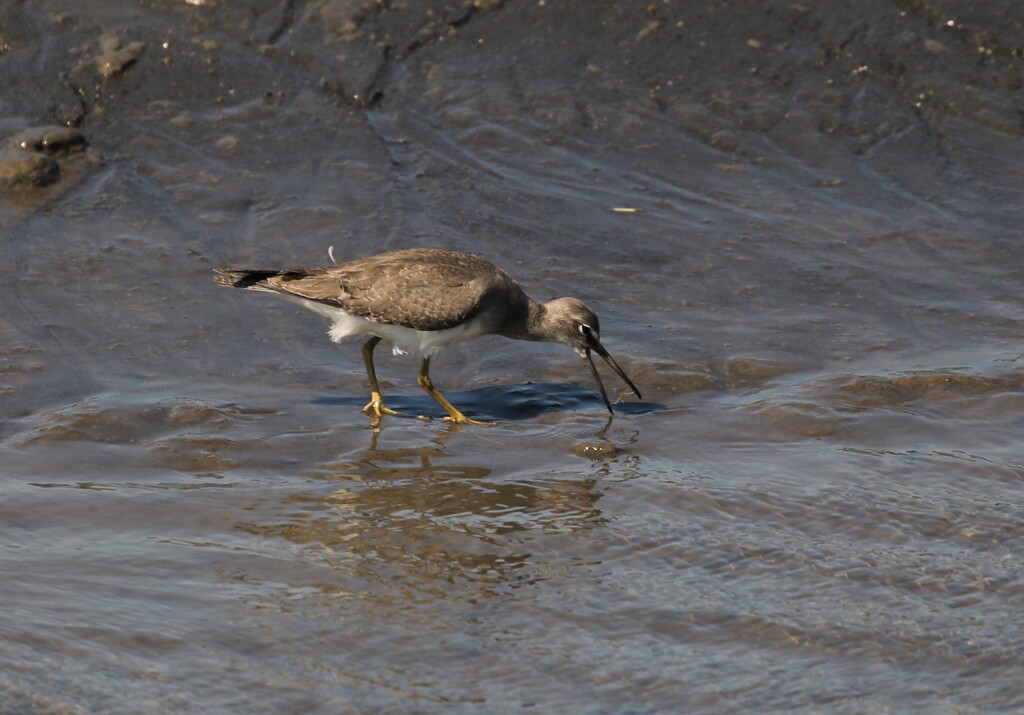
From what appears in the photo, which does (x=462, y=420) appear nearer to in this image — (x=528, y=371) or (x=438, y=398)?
(x=438, y=398)

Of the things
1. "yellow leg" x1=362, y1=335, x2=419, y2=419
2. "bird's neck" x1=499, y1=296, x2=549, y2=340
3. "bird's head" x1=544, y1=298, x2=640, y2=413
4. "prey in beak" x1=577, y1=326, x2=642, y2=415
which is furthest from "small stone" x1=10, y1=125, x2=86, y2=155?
"prey in beak" x1=577, y1=326, x2=642, y2=415

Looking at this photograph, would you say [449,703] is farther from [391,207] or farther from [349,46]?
[349,46]

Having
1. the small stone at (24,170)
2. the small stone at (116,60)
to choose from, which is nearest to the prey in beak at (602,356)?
the small stone at (24,170)

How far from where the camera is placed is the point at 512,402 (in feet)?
30.1

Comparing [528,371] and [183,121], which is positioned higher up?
[183,121]

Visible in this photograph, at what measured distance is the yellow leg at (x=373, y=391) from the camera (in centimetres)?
888

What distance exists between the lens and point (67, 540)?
693 centimetres

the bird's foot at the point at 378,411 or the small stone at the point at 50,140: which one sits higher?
the small stone at the point at 50,140

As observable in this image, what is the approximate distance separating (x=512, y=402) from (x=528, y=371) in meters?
0.53

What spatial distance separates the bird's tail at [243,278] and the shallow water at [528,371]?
0.54m

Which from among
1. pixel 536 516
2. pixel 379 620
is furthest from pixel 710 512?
pixel 379 620

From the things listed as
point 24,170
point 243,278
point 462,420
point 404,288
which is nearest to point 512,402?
point 462,420

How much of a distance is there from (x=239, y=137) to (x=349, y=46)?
54.8 inches

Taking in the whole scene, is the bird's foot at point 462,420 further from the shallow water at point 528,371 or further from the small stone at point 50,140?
the small stone at point 50,140
